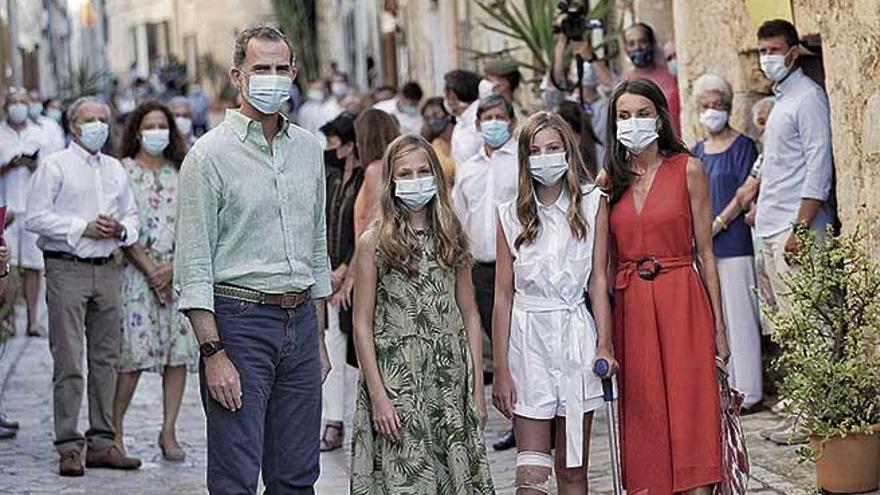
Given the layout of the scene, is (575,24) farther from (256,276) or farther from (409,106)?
(256,276)

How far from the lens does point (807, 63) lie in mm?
10250

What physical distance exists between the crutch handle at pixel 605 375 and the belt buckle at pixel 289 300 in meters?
1.18

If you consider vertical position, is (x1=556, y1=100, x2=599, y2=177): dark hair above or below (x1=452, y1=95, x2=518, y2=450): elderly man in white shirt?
above

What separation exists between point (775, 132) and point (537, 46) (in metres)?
4.77

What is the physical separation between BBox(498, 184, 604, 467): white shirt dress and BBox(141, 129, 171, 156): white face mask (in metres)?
3.14

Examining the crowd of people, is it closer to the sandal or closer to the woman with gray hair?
the woman with gray hair

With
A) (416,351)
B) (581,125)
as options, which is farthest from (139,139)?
(416,351)

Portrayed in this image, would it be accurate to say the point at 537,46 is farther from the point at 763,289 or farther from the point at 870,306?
the point at 870,306

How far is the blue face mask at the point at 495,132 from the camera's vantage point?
9695mm

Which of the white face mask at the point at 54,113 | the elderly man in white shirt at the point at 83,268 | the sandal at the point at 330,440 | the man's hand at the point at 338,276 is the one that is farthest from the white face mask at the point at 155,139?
the white face mask at the point at 54,113

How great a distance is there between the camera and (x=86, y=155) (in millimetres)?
9352

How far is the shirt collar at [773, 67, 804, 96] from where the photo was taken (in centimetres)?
918

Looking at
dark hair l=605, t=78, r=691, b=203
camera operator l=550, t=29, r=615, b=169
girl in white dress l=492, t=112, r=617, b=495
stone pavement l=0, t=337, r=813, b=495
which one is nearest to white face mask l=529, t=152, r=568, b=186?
girl in white dress l=492, t=112, r=617, b=495

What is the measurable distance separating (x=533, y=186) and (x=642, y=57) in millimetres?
4986
